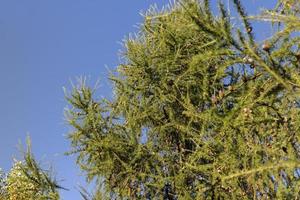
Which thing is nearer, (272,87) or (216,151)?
(272,87)

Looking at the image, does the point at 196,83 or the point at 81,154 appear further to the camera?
the point at 81,154

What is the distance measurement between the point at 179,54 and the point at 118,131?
5.89 feet

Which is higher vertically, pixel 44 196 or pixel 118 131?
pixel 118 131

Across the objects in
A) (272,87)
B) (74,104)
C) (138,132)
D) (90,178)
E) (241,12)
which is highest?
(74,104)

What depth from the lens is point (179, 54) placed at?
7.96 meters

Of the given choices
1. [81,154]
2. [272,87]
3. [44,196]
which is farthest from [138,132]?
[272,87]

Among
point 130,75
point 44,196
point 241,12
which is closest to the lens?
point 241,12

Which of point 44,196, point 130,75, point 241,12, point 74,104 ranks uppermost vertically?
point 130,75

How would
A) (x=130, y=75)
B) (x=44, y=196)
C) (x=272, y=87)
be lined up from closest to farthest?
1. (x=272, y=87)
2. (x=44, y=196)
3. (x=130, y=75)

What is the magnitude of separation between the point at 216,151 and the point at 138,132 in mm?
3322

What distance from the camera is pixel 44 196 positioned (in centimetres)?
699

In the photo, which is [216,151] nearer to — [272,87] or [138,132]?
[272,87]

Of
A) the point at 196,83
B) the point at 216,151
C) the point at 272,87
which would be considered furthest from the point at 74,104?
the point at 272,87

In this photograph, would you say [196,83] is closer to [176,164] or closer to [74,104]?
[176,164]
